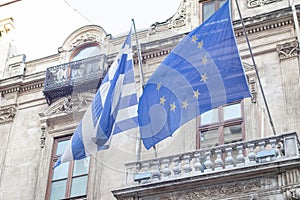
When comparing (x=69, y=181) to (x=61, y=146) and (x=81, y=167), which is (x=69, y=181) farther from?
(x=61, y=146)

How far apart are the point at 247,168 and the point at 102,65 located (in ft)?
24.0

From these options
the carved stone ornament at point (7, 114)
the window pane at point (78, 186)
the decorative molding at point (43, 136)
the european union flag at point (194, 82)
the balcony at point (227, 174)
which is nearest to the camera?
the balcony at point (227, 174)

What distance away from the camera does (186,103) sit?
16406 mm

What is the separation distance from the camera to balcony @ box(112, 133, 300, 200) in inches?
Result: 585

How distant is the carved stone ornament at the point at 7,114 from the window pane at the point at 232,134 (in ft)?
21.6

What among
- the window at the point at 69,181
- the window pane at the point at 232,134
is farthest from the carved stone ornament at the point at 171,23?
the window at the point at 69,181

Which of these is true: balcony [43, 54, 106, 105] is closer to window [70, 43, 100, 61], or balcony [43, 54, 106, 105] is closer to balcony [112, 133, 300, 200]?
window [70, 43, 100, 61]

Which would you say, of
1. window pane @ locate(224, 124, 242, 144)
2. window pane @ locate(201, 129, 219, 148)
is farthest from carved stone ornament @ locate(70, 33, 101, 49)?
window pane @ locate(224, 124, 242, 144)

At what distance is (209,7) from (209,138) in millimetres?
4793

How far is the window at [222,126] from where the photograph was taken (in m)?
18.3

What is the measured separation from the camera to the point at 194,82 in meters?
16.5

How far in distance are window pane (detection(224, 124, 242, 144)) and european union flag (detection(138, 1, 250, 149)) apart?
7.44ft

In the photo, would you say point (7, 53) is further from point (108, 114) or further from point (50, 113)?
point (108, 114)

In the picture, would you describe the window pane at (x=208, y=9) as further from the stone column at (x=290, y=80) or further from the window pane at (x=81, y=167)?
the window pane at (x=81, y=167)
